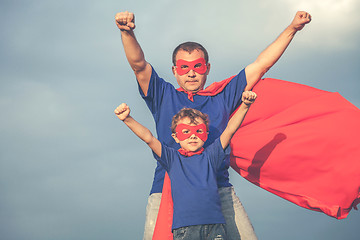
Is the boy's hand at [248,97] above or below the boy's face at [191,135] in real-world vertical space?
above

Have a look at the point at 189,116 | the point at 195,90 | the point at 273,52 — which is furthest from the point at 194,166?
the point at 273,52

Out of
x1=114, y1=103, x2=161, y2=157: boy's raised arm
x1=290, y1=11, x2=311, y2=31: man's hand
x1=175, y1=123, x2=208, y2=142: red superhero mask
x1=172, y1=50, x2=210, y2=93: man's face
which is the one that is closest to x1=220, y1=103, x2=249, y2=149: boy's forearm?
x1=175, y1=123, x2=208, y2=142: red superhero mask

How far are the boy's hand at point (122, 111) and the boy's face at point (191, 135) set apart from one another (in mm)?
590

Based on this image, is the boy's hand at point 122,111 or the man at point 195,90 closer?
the boy's hand at point 122,111

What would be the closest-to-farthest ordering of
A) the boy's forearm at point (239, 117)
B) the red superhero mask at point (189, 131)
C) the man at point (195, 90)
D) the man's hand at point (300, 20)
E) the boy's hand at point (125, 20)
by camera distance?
the boy's forearm at point (239, 117) → the red superhero mask at point (189, 131) → the boy's hand at point (125, 20) → the man at point (195, 90) → the man's hand at point (300, 20)

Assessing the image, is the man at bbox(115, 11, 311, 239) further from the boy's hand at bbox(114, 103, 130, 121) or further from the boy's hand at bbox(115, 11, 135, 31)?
the boy's hand at bbox(114, 103, 130, 121)

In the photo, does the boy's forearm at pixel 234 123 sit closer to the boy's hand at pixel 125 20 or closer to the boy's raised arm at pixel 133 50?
the boy's raised arm at pixel 133 50

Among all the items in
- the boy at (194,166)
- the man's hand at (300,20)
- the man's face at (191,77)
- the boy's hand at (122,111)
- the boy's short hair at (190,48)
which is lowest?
the boy at (194,166)

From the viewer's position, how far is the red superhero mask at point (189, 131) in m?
4.07

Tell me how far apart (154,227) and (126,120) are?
123cm

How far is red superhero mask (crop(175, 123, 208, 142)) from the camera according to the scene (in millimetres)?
4074

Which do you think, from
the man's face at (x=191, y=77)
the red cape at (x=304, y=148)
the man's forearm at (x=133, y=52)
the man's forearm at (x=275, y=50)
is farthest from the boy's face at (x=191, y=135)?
the man's forearm at (x=275, y=50)

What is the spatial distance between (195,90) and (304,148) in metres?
1.34

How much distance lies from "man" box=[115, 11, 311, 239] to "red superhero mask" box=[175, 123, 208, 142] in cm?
38
